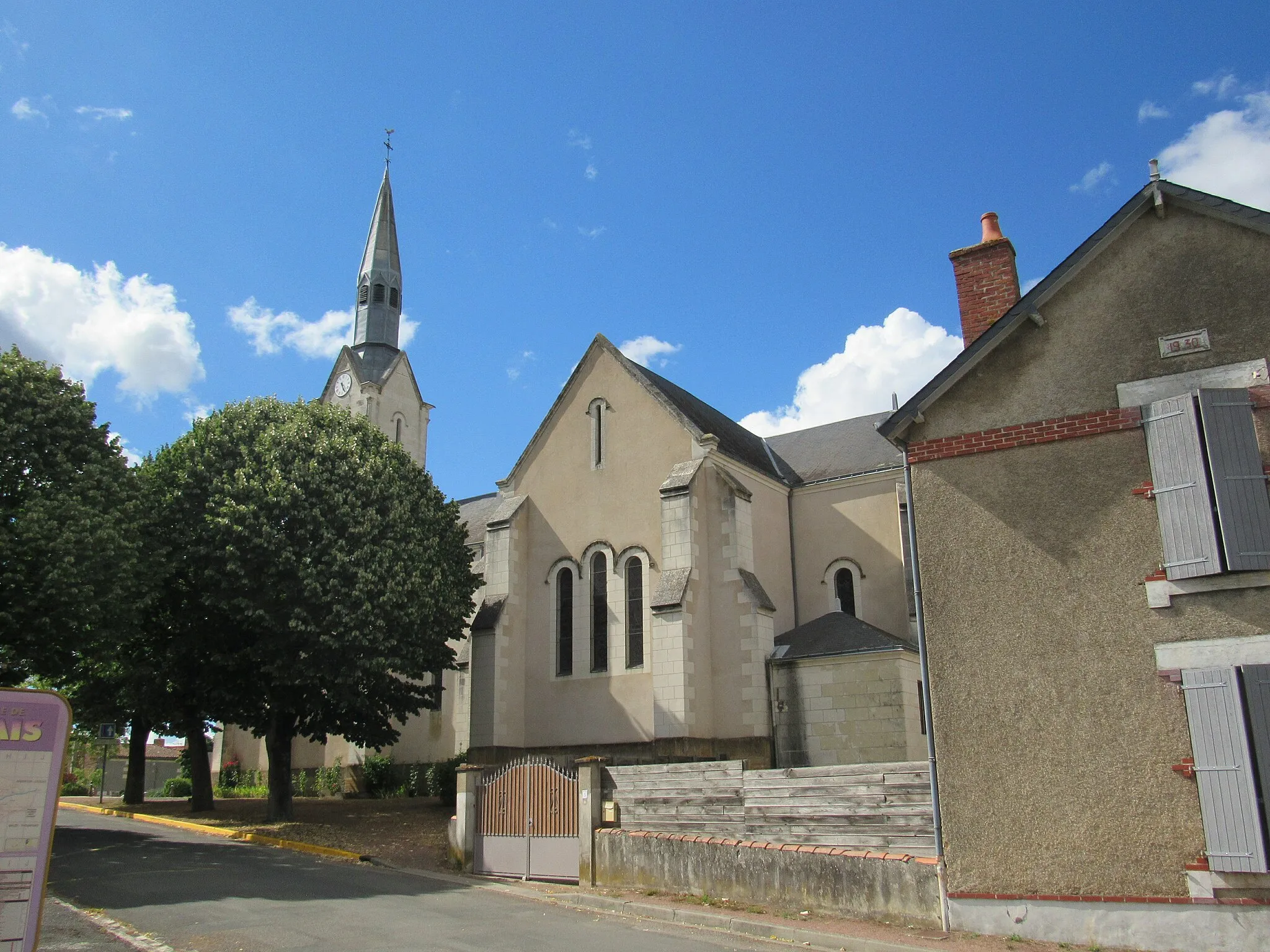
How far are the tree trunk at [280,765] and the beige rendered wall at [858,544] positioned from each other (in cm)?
1232

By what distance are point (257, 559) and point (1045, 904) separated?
15.8m

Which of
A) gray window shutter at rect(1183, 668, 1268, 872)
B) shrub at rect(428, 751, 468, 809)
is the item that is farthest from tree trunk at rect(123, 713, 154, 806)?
gray window shutter at rect(1183, 668, 1268, 872)

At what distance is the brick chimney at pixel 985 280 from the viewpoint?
13.1 m

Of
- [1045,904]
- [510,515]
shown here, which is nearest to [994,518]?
[1045,904]

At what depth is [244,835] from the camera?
19047mm

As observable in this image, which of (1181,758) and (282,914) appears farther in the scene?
(282,914)

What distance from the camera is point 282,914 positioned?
11398 mm

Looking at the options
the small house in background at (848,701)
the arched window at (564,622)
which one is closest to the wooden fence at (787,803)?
the small house in background at (848,701)

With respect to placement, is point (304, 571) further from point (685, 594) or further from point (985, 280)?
point (985, 280)

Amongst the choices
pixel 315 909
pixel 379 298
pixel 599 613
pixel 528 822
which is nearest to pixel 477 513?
pixel 379 298

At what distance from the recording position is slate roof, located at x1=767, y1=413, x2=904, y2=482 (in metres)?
24.8

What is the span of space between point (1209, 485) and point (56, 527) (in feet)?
55.8

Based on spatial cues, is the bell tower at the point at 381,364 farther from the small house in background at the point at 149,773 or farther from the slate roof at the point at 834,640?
the slate roof at the point at 834,640

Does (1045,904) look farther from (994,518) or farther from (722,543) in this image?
(722,543)
